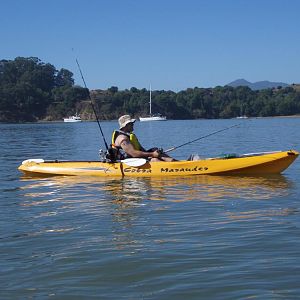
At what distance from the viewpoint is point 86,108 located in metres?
136

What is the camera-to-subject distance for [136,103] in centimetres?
13238

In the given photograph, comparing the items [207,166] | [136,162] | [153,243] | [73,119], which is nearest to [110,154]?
[136,162]

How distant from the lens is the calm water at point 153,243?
516 cm

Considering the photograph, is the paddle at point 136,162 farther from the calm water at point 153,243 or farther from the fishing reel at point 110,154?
the calm water at point 153,243

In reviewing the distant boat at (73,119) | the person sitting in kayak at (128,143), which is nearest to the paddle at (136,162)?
the person sitting in kayak at (128,143)

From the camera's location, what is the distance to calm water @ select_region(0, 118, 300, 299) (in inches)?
203

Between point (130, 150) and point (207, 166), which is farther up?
point (130, 150)

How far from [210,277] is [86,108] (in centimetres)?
13152

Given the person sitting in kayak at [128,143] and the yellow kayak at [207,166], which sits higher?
the person sitting in kayak at [128,143]

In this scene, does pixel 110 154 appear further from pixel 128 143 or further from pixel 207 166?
pixel 207 166

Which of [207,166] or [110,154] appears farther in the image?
[110,154]

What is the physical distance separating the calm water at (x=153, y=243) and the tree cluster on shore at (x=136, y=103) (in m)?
119

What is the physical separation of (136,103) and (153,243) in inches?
4975

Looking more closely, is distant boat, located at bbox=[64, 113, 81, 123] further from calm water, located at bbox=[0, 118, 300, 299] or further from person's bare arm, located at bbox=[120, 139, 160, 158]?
calm water, located at bbox=[0, 118, 300, 299]
